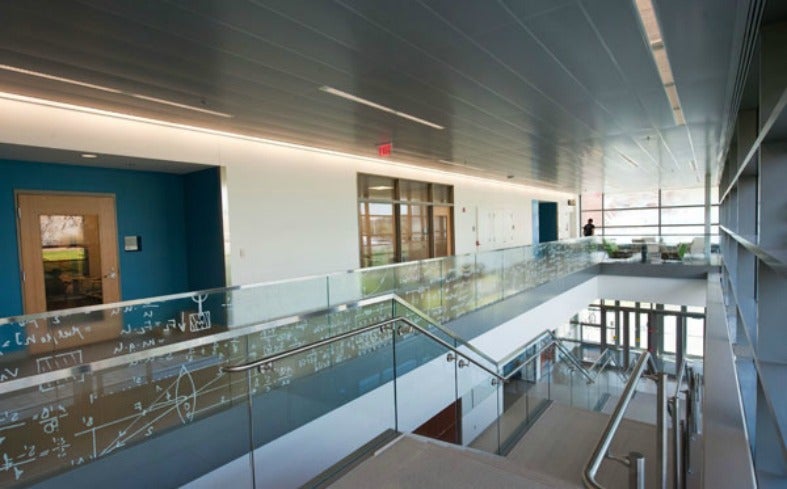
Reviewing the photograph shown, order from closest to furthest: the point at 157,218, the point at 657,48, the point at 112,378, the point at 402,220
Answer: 1. the point at 112,378
2. the point at 657,48
3. the point at 157,218
4. the point at 402,220

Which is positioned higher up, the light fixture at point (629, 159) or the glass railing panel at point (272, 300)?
the light fixture at point (629, 159)

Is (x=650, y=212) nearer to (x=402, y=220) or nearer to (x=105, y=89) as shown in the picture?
(x=402, y=220)

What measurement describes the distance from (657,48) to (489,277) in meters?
4.66

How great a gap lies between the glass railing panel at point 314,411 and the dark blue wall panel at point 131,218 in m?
3.49

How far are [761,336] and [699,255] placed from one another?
11045mm

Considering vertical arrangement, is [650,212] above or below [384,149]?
below

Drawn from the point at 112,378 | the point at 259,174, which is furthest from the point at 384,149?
the point at 112,378

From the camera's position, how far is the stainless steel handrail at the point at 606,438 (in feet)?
5.83

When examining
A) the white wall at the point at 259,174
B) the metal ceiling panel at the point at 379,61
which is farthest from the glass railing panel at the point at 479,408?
the white wall at the point at 259,174

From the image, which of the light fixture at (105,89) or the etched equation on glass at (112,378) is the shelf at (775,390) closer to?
the etched equation on glass at (112,378)

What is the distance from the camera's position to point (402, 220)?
9648mm

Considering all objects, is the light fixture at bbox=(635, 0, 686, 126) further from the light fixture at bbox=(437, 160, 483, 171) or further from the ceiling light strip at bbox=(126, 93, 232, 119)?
the light fixture at bbox=(437, 160, 483, 171)

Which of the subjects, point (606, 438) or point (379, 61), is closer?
point (606, 438)

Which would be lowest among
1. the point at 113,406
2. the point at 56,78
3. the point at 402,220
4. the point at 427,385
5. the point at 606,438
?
the point at 427,385
